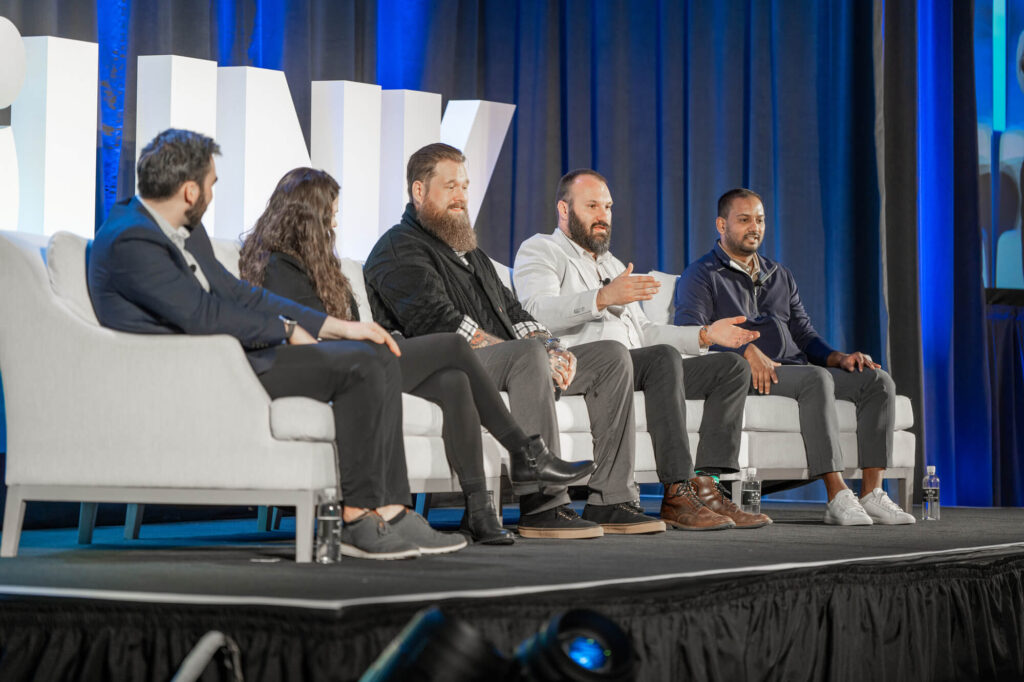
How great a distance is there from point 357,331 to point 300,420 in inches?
10.8

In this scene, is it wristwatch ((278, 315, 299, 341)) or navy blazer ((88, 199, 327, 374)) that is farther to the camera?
wristwatch ((278, 315, 299, 341))

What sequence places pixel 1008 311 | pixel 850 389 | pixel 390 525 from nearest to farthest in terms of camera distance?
pixel 390 525 → pixel 850 389 → pixel 1008 311

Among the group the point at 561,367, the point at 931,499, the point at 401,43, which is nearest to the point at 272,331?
the point at 561,367

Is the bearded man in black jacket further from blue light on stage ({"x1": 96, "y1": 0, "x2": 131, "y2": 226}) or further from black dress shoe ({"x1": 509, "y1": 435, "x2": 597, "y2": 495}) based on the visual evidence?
blue light on stage ({"x1": 96, "y1": 0, "x2": 131, "y2": 226})

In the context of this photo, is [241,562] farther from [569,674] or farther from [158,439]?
[569,674]

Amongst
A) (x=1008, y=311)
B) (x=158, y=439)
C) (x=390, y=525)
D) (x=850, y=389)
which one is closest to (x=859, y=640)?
(x=390, y=525)

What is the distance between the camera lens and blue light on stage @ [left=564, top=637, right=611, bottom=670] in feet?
5.22

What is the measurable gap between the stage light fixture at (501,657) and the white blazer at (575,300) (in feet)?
7.18

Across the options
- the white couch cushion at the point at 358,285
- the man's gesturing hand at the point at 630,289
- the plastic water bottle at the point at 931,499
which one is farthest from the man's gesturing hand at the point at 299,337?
the plastic water bottle at the point at 931,499

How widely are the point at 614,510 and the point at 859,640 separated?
3.35 ft

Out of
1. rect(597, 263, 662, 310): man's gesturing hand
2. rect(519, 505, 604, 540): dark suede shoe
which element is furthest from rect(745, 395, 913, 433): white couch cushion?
rect(519, 505, 604, 540): dark suede shoe

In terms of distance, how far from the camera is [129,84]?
173 inches

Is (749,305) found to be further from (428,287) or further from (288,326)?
(288,326)

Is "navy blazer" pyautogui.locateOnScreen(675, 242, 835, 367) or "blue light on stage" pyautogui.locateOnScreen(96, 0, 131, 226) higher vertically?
"blue light on stage" pyautogui.locateOnScreen(96, 0, 131, 226)
